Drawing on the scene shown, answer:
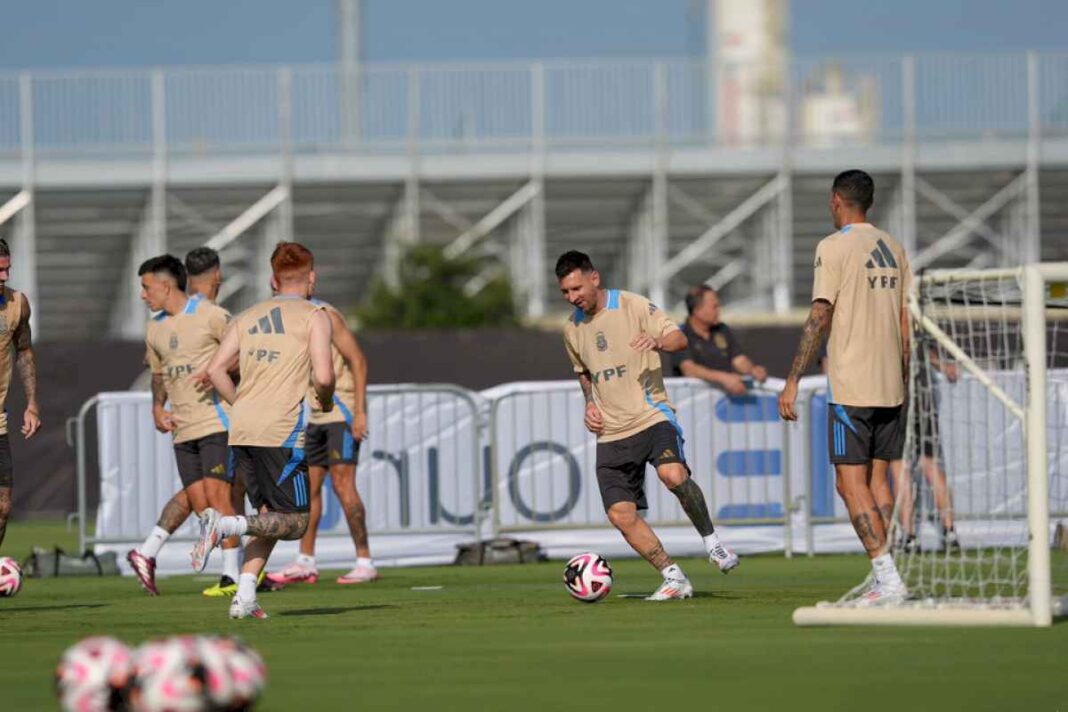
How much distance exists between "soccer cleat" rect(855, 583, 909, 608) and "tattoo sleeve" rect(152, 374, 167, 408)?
5.73m

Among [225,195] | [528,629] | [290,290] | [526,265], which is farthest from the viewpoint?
[526,265]

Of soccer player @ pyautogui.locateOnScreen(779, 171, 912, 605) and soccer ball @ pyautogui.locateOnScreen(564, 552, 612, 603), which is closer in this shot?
soccer player @ pyautogui.locateOnScreen(779, 171, 912, 605)

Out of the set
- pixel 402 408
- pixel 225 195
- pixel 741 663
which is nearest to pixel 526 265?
pixel 225 195

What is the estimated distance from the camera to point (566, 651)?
848 centimetres

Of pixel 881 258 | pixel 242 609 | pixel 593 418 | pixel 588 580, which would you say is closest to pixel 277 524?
pixel 242 609

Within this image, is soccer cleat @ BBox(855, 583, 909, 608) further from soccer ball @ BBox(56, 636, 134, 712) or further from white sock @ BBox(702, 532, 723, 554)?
soccer ball @ BBox(56, 636, 134, 712)

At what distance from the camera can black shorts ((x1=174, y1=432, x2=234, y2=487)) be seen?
13.3 metres

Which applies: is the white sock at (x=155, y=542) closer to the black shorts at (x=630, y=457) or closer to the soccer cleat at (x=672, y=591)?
the black shorts at (x=630, y=457)

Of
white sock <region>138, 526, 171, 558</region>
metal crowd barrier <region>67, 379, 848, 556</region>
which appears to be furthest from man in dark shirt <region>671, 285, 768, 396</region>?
white sock <region>138, 526, 171, 558</region>

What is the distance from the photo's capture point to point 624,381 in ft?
37.8

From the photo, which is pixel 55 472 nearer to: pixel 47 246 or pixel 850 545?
pixel 850 545

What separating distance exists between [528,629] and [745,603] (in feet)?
5.89

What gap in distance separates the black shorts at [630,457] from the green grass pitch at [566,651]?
63 cm

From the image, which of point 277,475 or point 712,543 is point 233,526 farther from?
point 712,543
